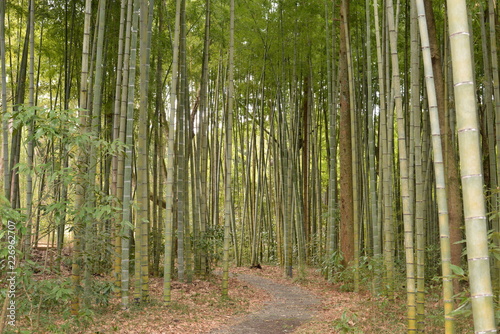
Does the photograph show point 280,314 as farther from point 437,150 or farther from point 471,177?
point 471,177

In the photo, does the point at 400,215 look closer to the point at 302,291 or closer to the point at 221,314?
the point at 302,291

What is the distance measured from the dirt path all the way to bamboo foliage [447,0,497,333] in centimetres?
341

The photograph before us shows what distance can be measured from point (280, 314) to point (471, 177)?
439cm

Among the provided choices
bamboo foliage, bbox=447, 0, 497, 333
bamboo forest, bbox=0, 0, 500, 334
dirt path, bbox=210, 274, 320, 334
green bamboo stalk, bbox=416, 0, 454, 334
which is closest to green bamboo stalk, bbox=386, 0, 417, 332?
bamboo forest, bbox=0, 0, 500, 334

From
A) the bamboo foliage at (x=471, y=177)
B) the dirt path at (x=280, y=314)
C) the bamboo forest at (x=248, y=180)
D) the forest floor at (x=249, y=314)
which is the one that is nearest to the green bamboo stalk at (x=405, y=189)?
the bamboo forest at (x=248, y=180)

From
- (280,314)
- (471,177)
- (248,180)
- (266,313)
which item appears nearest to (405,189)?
(471,177)

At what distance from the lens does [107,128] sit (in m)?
7.25

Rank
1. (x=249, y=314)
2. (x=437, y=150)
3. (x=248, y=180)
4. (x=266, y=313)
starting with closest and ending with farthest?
(x=437, y=150)
(x=249, y=314)
(x=266, y=313)
(x=248, y=180)

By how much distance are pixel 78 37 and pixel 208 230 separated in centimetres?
349

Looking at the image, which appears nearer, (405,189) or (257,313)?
(405,189)

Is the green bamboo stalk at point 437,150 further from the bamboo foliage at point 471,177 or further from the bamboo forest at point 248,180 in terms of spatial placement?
the bamboo foliage at point 471,177

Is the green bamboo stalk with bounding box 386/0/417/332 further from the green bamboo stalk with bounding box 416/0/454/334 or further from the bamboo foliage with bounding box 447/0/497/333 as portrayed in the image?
the bamboo foliage with bounding box 447/0/497/333

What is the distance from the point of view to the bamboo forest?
2787 millimetres

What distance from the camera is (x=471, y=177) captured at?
1324 mm
